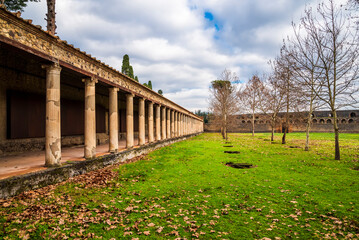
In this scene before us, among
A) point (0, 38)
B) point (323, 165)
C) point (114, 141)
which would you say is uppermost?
point (0, 38)

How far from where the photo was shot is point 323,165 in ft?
Result: 38.2

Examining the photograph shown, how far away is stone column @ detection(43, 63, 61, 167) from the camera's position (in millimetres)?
7590

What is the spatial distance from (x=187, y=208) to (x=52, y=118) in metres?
6.17

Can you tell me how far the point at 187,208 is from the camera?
5668 millimetres

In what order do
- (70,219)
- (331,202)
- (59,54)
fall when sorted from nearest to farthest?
(70,219) → (331,202) → (59,54)

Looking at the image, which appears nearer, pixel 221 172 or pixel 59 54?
pixel 59 54

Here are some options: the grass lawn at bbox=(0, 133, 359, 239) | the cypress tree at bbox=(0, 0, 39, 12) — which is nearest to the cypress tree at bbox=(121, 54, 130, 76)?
the cypress tree at bbox=(0, 0, 39, 12)

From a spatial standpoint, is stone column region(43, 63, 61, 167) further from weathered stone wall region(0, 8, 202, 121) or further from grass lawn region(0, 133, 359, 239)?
grass lawn region(0, 133, 359, 239)

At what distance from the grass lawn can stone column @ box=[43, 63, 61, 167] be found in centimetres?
118

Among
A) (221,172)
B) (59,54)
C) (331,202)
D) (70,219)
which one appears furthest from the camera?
(221,172)

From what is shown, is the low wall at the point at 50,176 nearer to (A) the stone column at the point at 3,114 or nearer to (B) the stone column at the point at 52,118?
(B) the stone column at the point at 52,118

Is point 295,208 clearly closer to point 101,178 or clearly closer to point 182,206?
point 182,206

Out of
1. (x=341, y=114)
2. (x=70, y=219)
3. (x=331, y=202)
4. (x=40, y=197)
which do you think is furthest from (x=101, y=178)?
(x=341, y=114)

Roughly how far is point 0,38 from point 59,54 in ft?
7.51
